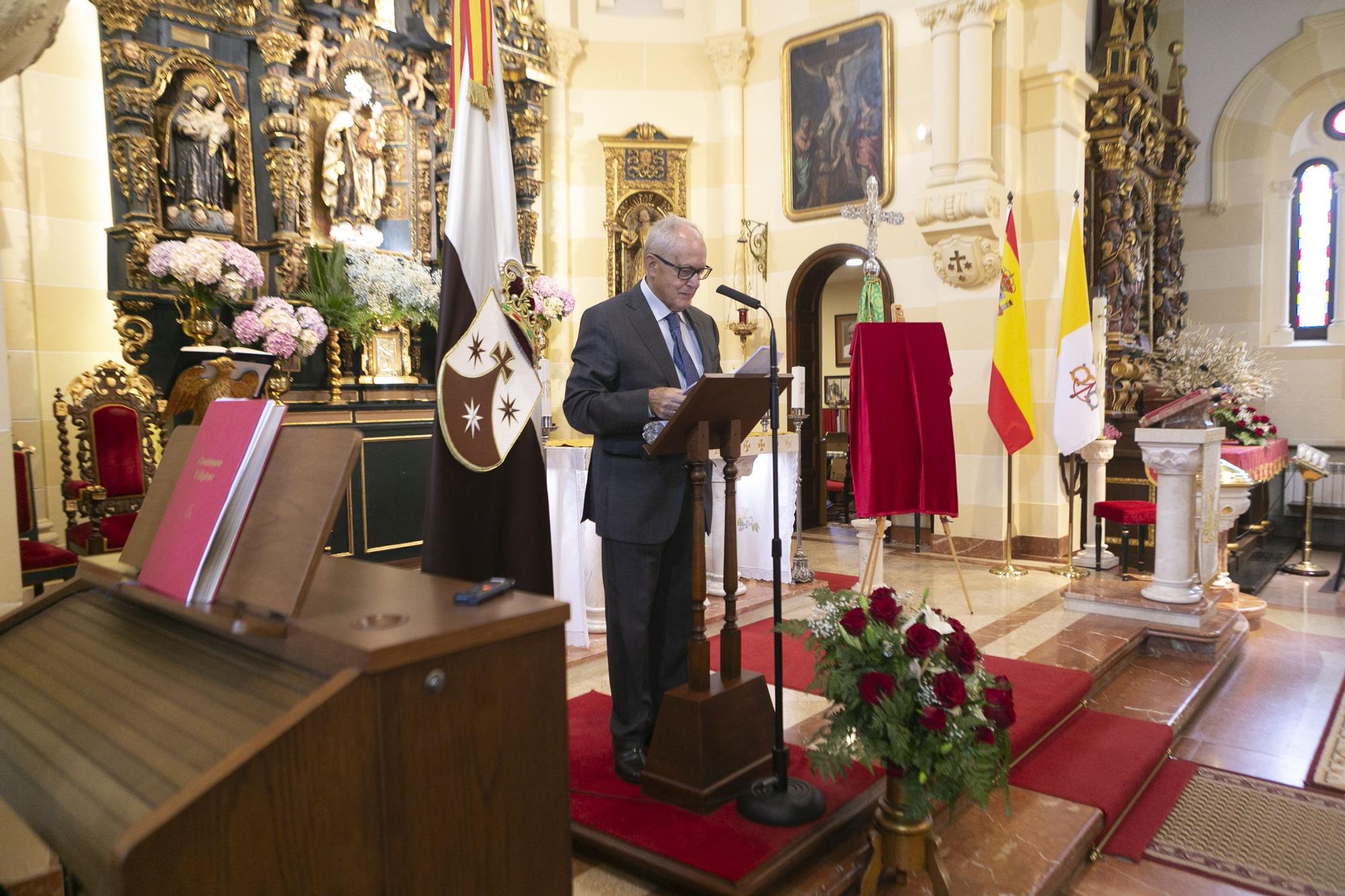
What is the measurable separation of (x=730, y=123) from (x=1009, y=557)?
4.53 m

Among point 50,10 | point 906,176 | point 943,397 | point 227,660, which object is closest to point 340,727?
point 227,660

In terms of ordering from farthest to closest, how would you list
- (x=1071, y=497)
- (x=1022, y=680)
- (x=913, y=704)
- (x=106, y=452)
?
(x=1071, y=497)
(x=106, y=452)
(x=1022, y=680)
(x=913, y=704)

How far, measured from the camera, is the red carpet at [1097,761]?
2820mm

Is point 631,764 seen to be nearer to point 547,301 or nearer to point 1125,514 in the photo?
point 547,301

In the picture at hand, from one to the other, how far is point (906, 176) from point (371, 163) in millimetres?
4192

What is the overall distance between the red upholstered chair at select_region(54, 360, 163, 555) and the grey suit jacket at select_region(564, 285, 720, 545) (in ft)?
10.2

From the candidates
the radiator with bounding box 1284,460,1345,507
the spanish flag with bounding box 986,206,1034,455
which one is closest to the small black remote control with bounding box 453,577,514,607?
the spanish flag with bounding box 986,206,1034,455

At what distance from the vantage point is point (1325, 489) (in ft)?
28.6

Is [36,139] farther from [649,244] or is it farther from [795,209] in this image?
[795,209]

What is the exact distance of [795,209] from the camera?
7.62 m

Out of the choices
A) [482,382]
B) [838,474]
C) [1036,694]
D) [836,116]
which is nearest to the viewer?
[482,382]

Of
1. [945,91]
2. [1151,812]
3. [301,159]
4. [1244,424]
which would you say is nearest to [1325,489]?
[1244,424]

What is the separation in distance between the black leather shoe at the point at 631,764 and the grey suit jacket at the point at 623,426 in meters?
0.66

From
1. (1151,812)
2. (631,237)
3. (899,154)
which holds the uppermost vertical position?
(899,154)
